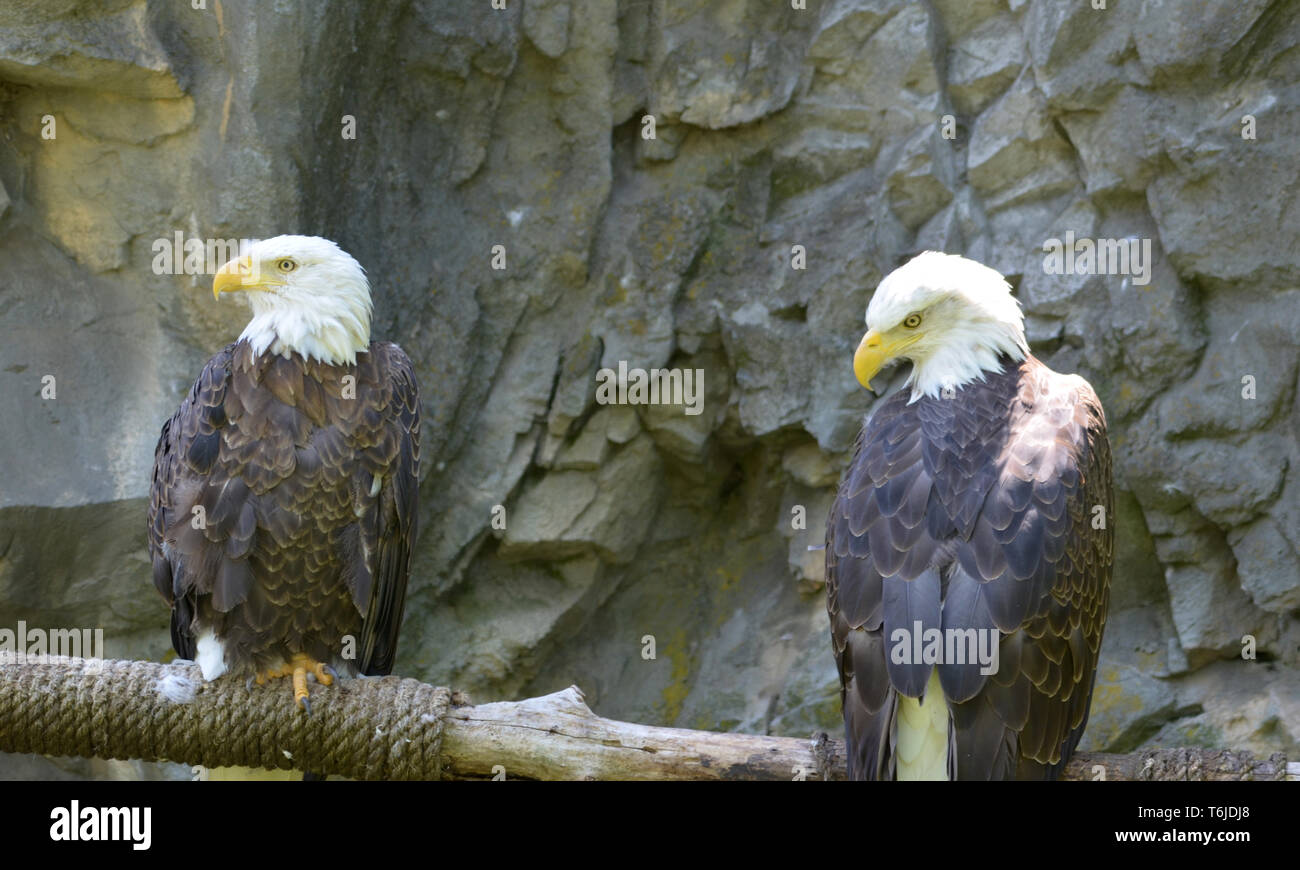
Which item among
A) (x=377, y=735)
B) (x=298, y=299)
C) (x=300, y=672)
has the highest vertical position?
(x=298, y=299)

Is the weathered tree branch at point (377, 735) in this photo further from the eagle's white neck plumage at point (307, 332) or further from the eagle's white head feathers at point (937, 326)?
the eagle's white head feathers at point (937, 326)

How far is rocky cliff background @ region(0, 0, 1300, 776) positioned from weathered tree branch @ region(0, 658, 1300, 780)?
2.48m

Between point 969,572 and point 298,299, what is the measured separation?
2.21 m

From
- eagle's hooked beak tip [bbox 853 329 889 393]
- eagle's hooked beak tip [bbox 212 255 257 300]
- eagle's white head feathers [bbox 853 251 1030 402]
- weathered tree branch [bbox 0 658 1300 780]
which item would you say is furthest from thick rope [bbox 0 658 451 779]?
eagle's white head feathers [bbox 853 251 1030 402]

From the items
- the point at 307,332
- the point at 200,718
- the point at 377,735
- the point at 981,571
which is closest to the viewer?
the point at 981,571

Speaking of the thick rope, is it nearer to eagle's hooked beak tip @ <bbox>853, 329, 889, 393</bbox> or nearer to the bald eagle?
the bald eagle

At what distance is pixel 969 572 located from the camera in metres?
3.54

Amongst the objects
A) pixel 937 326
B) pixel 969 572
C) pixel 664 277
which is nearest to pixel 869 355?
pixel 937 326

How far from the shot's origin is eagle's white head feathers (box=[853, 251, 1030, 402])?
413 centimetres

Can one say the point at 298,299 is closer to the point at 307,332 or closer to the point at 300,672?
the point at 307,332

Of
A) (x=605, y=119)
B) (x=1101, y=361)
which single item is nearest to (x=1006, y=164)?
(x=1101, y=361)

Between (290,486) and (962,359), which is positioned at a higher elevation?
(962,359)

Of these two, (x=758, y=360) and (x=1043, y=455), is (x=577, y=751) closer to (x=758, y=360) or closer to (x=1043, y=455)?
(x=1043, y=455)

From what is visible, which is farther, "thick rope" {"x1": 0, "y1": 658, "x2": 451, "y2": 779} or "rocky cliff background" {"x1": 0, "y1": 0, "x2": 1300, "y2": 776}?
"rocky cliff background" {"x1": 0, "y1": 0, "x2": 1300, "y2": 776}
